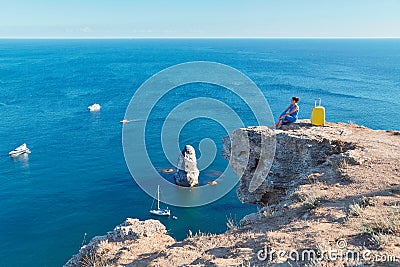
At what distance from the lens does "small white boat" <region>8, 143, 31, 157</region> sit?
159ft

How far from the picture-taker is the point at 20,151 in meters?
49.0

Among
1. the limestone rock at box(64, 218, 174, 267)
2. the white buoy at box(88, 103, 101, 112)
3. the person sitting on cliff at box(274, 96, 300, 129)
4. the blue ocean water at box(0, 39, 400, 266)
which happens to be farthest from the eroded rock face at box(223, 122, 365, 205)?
the white buoy at box(88, 103, 101, 112)

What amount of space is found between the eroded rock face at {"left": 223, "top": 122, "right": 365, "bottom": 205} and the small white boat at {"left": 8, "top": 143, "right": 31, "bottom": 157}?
4143 centimetres

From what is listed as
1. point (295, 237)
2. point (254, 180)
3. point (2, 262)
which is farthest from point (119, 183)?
point (295, 237)

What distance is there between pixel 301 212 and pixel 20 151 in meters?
47.8

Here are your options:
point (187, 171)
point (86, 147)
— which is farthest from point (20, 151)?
point (187, 171)

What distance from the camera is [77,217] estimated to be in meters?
36.3

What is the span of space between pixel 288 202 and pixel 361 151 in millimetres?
4303

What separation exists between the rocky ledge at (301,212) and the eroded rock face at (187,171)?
25.1 metres

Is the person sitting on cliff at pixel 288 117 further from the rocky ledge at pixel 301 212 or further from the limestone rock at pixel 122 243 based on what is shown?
the limestone rock at pixel 122 243

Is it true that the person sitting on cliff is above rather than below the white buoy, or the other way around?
above

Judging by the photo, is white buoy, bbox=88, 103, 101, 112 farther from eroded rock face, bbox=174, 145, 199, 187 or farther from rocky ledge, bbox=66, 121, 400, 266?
rocky ledge, bbox=66, 121, 400, 266

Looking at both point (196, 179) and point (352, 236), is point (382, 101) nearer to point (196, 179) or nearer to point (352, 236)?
point (196, 179)

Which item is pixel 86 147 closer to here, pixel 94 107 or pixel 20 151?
pixel 20 151
